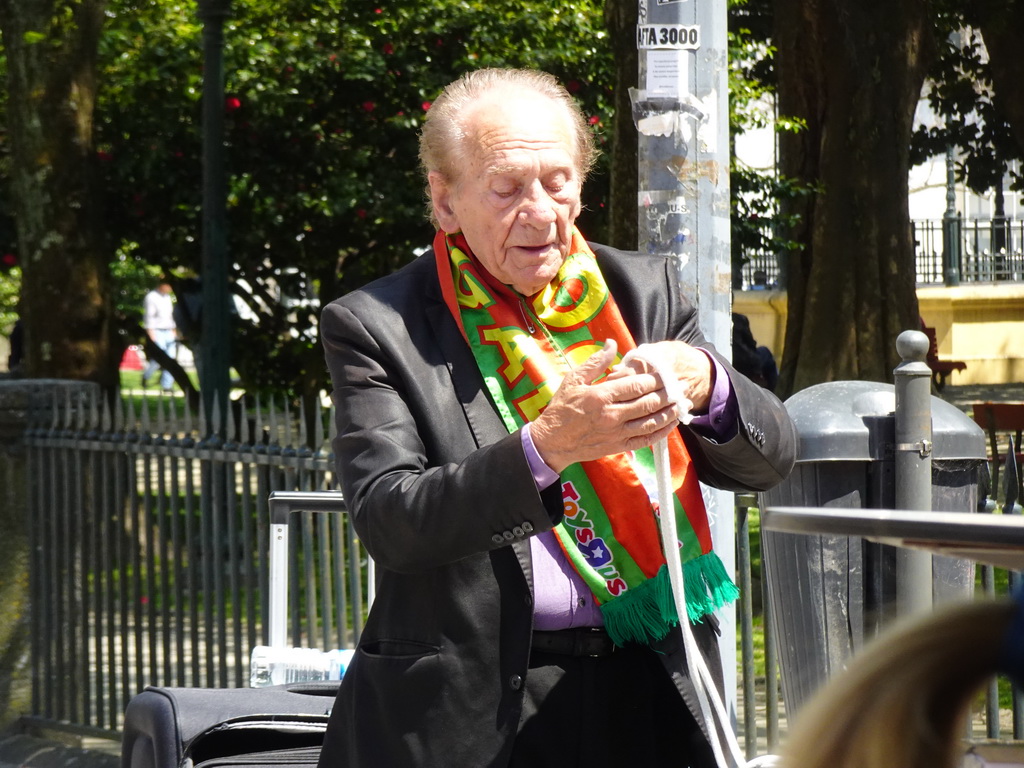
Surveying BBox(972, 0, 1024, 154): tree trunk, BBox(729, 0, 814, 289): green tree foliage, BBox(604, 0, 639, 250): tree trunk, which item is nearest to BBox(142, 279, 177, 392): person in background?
BBox(729, 0, 814, 289): green tree foliage

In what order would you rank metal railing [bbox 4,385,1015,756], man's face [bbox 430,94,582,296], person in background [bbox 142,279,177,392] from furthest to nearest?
person in background [bbox 142,279,177,392] → metal railing [bbox 4,385,1015,756] → man's face [bbox 430,94,582,296]

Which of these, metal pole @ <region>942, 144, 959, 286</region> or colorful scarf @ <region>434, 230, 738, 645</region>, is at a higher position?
metal pole @ <region>942, 144, 959, 286</region>

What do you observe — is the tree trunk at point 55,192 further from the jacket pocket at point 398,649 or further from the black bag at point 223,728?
the jacket pocket at point 398,649

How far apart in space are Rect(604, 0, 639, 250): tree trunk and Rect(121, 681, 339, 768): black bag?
461 cm

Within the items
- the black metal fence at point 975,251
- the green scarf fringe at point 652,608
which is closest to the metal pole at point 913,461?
the green scarf fringe at point 652,608

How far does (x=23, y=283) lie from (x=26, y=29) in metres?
1.34

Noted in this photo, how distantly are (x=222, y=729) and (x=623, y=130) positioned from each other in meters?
5.18

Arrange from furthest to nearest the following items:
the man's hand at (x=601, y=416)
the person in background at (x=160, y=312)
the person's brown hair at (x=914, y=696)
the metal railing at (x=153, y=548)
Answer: the person in background at (x=160, y=312) → the metal railing at (x=153, y=548) → the man's hand at (x=601, y=416) → the person's brown hair at (x=914, y=696)

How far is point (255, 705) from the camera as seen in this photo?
108 inches

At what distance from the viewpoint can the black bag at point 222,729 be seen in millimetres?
2627

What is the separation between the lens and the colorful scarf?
206cm

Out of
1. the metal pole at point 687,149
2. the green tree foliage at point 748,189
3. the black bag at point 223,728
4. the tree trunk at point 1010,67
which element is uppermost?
the tree trunk at point 1010,67

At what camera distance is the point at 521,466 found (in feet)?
6.22

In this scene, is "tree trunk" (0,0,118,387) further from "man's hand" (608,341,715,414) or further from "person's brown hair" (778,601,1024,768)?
"person's brown hair" (778,601,1024,768)
